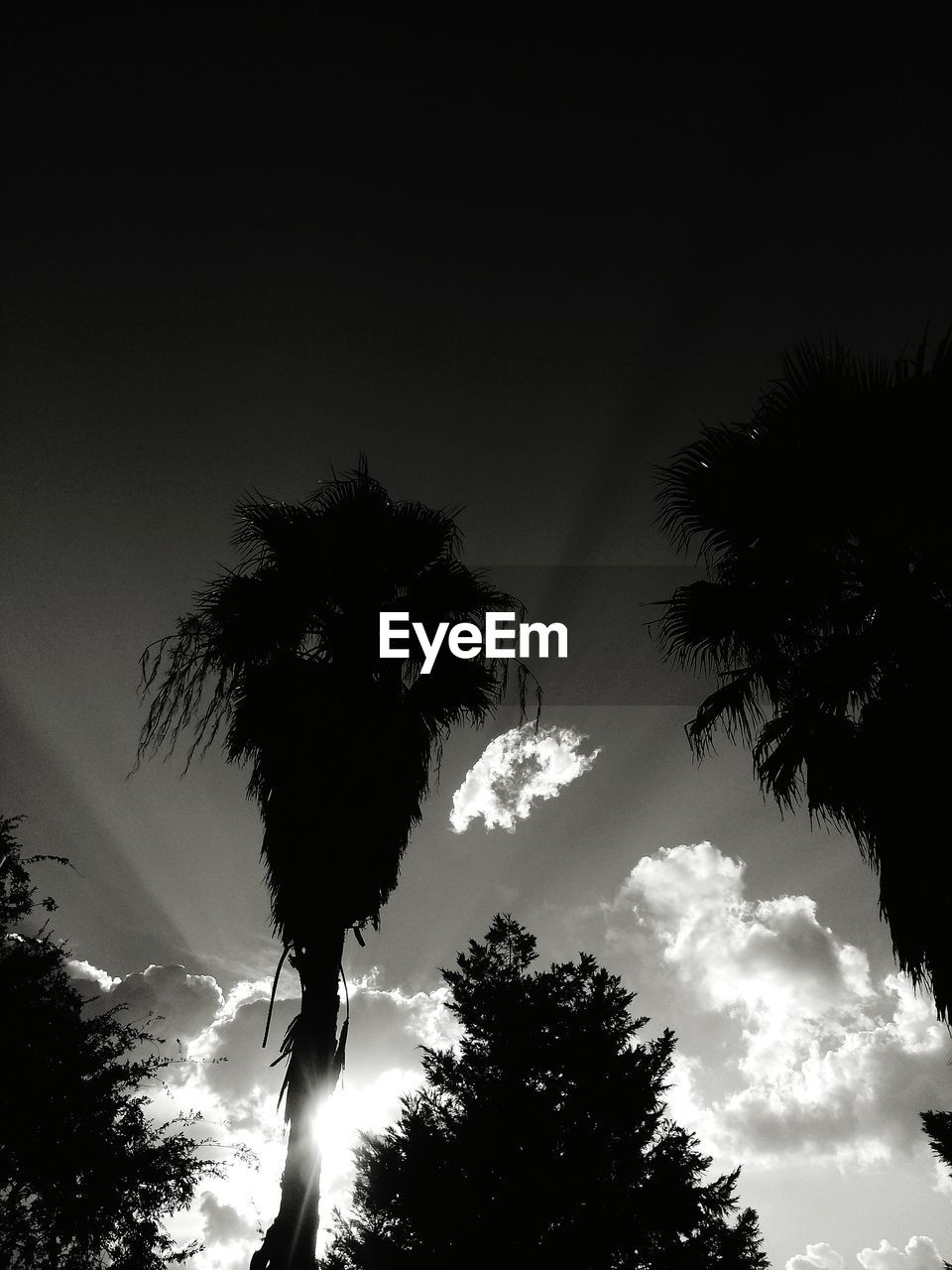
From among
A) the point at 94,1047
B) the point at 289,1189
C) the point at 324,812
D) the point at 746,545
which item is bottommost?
the point at 289,1189

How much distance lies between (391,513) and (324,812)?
12.0 ft

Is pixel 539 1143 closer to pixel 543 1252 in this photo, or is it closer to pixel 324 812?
pixel 543 1252

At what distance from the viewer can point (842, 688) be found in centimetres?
604

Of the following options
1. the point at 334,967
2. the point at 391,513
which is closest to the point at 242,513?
the point at 391,513

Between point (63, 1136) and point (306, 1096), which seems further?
point (63, 1136)

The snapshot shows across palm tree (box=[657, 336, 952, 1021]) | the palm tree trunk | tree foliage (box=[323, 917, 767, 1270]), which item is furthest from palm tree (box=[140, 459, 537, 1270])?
tree foliage (box=[323, 917, 767, 1270])

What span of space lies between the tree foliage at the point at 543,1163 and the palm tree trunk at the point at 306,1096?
11.0m

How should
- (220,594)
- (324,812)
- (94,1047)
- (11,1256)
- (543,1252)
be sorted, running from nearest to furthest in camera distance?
1. (324,812)
2. (220,594)
3. (543,1252)
4. (11,1256)
5. (94,1047)

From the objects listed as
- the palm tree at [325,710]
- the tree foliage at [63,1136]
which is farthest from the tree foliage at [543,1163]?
the palm tree at [325,710]

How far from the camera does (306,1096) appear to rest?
5.84 metres

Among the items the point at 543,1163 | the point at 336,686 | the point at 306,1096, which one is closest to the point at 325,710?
the point at 336,686

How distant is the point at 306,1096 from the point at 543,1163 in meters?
12.0

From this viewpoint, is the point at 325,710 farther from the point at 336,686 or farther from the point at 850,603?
the point at 850,603

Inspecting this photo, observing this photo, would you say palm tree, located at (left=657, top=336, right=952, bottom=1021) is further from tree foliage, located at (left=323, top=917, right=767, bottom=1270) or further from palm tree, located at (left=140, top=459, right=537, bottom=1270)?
tree foliage, located at (left=323, top=917, right=767, bottom=1270)
